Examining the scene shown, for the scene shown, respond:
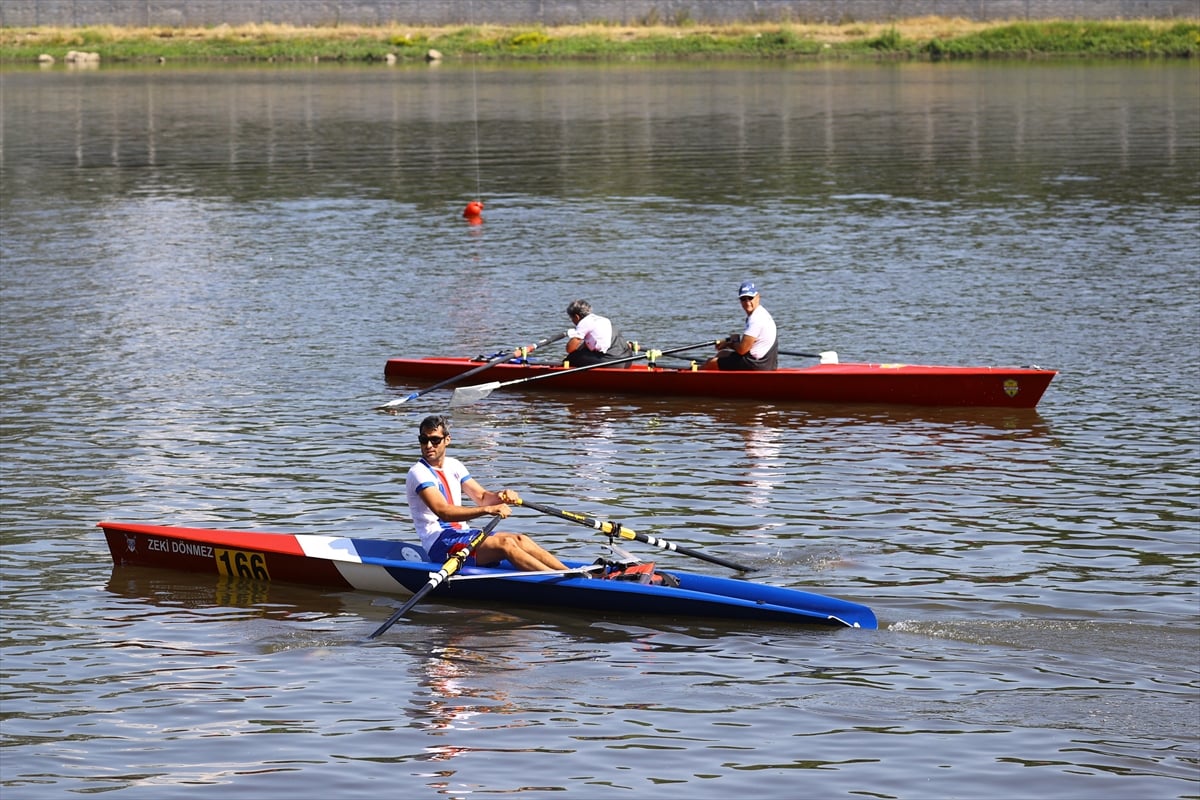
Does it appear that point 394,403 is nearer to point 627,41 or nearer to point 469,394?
point 469,394

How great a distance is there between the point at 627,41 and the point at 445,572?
252 feet

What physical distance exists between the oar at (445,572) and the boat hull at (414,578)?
0.27m

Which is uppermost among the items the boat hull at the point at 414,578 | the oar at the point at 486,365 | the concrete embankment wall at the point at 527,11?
the concrete embankment wall at the point at 527,11

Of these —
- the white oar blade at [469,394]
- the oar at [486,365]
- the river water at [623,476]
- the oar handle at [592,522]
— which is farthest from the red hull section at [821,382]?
the oar handle at [592,522]

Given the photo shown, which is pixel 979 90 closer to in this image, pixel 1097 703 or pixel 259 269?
pixel 259 269

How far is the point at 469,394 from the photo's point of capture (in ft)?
78.8

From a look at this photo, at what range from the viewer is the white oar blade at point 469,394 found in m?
24.0

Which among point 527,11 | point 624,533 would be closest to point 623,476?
point 624,533

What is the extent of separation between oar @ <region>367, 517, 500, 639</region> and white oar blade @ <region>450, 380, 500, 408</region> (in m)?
8.45

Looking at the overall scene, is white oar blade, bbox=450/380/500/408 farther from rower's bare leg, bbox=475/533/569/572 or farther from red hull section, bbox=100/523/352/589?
rower's bare leg, bbox=475/533/569/572

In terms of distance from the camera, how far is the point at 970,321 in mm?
28266

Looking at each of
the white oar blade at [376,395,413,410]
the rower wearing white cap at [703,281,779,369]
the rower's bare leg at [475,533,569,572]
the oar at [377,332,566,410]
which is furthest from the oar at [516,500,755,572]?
the oar at [377,332,566,410]

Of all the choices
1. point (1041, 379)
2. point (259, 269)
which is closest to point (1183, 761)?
point (1041, 379)

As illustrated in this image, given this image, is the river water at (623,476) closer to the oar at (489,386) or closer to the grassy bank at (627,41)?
the oar at (489,386)
